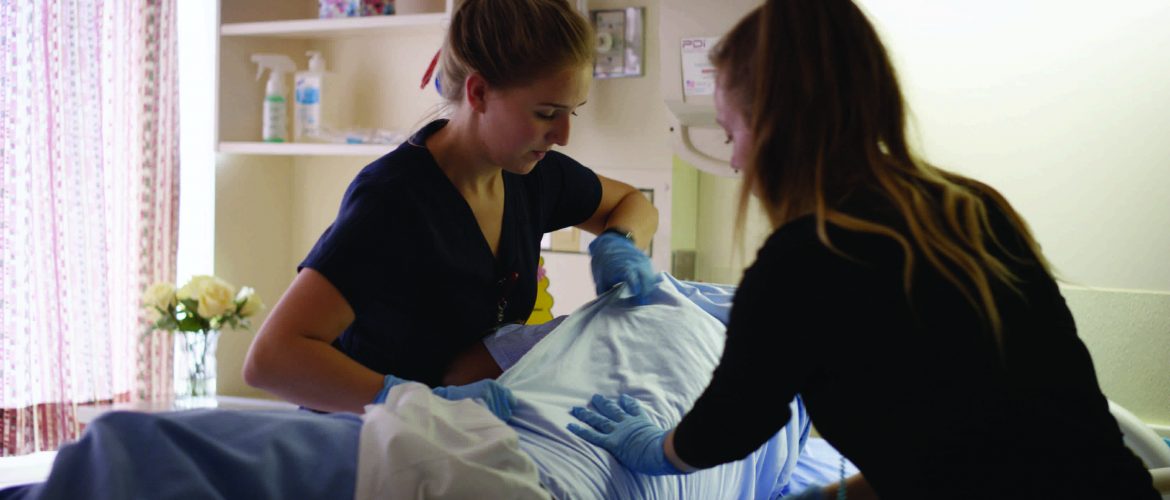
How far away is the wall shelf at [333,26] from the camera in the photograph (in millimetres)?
2379

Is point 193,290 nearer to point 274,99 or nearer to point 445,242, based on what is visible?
point 274,99

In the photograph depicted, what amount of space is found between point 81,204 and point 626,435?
1.88 meters

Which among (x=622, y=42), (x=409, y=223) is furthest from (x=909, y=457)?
(x=622, y=42)

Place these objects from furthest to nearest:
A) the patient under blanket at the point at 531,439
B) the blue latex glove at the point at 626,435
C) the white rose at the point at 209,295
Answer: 1. the white rose at the point at 209,295
2. the blue latex glove at the point at 626,435
3. the patient under blanket at the point at 531,439

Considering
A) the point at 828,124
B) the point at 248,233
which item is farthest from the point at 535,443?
the point at 248,233

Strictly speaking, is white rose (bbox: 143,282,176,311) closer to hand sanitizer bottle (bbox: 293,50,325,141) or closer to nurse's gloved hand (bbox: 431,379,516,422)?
hand sanitizer bottle (bbox: 293,50,325,141)

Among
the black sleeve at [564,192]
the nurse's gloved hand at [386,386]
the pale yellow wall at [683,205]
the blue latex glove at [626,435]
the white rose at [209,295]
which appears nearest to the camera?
the blue latex glove at [626,435]

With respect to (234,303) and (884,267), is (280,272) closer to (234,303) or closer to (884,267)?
(234,303)

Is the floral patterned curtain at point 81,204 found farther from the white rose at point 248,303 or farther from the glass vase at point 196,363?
the white rose at point 248,303

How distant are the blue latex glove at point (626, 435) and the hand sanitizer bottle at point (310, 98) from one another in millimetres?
1697

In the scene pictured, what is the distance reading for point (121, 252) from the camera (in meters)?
2.55

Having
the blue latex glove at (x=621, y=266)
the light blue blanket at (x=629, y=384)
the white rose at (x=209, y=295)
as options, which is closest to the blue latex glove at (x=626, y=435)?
the light blue blanket at (x=629, y=384)

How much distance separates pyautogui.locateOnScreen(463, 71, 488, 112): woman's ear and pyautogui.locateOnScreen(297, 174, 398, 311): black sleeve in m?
0.17

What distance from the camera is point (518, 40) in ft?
4.21
